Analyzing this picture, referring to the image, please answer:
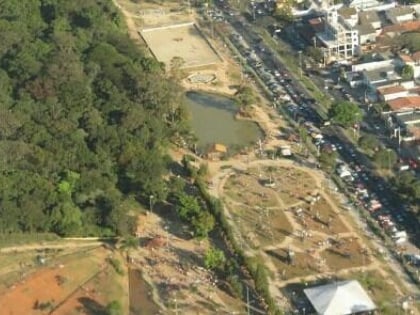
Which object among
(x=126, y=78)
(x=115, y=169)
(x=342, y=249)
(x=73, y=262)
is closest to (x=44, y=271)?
(x=73, y=262)

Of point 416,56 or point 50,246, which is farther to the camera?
point 416,56

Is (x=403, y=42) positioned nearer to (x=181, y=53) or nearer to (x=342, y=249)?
(x=181, y=53)

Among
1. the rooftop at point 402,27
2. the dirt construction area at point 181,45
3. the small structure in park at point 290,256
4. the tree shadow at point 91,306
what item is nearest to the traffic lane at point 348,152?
the small structure in park at point 290,256

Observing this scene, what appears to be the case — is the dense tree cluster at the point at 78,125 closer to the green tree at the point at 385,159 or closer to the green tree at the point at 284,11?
the green tree at the point at 385,159

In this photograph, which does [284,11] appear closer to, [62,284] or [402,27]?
[402,27]

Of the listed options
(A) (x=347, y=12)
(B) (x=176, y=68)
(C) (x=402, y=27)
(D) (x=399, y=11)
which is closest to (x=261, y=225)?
(B) (x=176, y=68)

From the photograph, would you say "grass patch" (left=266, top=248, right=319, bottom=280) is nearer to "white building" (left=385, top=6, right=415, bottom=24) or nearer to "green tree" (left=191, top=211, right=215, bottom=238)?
"green tree" (left=191, top=211, right=215, bottom=238)

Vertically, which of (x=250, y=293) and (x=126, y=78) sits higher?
(x=126, y=78)
